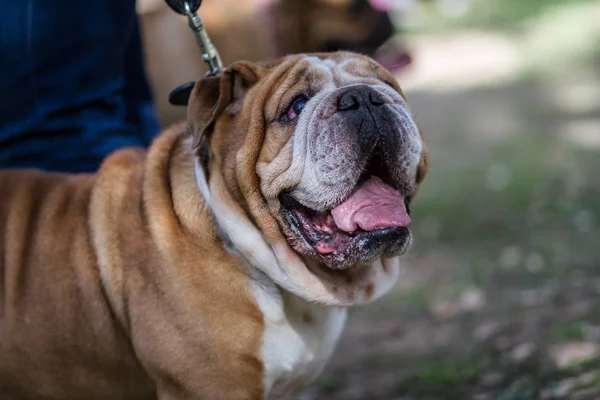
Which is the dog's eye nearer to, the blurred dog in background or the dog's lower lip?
the dog's lower lip

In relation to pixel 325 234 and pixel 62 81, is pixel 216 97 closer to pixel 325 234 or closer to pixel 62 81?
pixel 325 234

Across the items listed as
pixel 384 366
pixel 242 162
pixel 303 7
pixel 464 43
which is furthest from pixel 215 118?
pixel 464 43

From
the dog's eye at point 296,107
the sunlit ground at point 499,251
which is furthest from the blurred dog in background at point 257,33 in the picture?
the dog's eye at point 296,107

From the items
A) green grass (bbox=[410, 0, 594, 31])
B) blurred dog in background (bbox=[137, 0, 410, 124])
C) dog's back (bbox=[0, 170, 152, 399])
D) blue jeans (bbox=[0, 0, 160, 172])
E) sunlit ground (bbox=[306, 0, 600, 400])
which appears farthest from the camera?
green grass (bbox=[410, 0, 594, 31])

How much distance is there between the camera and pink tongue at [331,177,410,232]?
8.60 feet

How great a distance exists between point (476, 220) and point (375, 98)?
393 centimetres

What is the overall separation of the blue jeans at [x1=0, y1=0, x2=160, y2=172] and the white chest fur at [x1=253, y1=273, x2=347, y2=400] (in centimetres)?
116

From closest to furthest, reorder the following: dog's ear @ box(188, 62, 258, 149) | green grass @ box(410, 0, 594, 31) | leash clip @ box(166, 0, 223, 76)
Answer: dog's ear @ box(188, 62, 258, 149)
leash clip @ box(166, 0, 223, 76)
green grass @ box(410, 0, 594, 31)

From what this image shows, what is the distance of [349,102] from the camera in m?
2.57

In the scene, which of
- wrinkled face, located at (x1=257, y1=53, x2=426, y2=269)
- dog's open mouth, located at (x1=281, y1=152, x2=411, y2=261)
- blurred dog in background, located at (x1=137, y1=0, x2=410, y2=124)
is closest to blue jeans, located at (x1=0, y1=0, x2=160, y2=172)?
wrinkled face, located at (x1=257, y1=53, x2=426, y2=269)

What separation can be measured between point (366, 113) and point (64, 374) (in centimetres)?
131

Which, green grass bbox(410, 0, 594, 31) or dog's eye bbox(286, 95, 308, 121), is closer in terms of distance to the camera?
dog's eye bbox(286, 95, 308, 121)

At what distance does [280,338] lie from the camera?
2.72m

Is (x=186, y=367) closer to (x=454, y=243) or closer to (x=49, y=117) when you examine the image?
(x=49, y=117)
